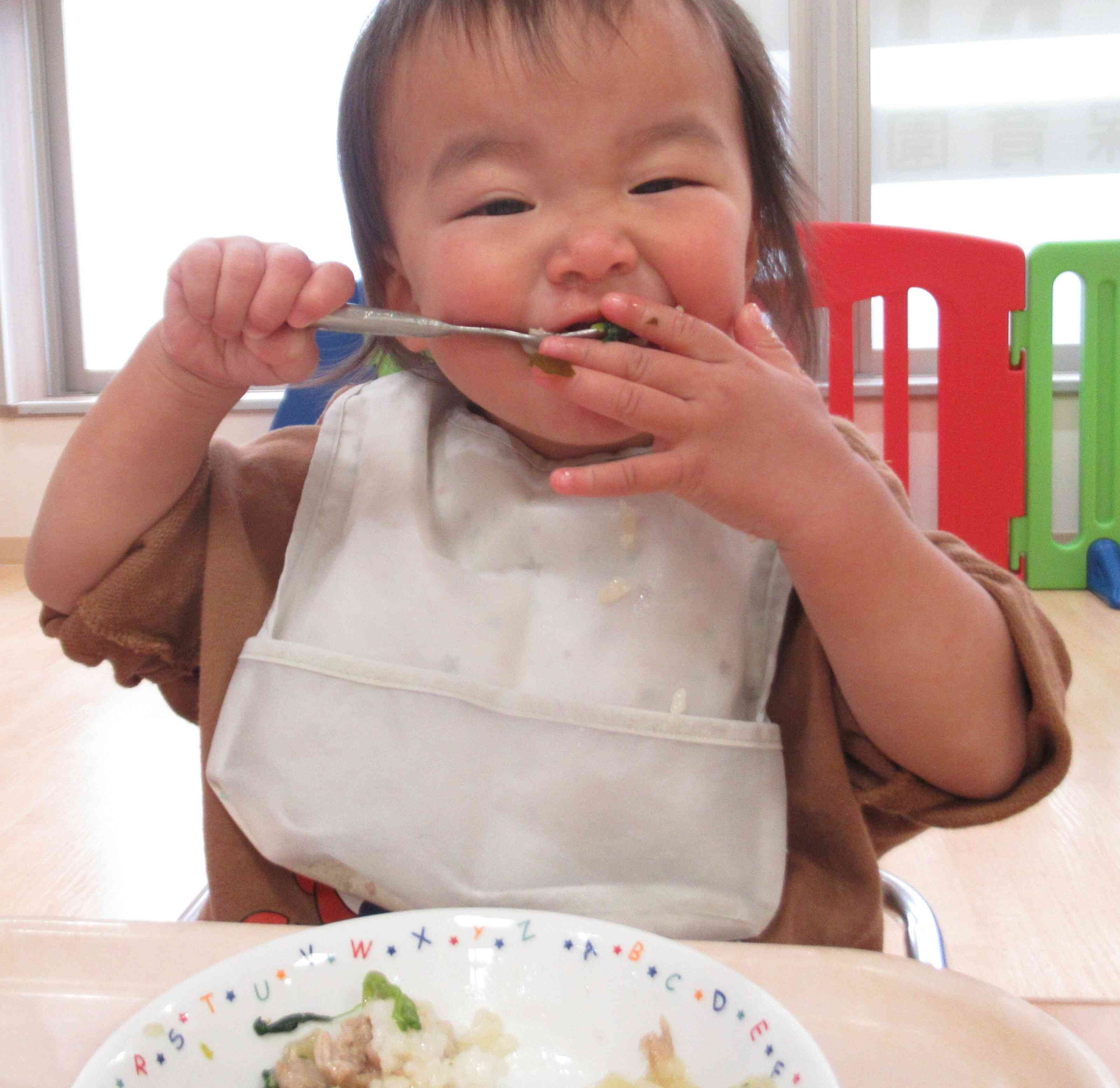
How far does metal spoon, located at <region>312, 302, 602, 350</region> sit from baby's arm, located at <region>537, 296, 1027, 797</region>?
4 centimetres

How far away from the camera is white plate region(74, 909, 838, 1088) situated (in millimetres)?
379

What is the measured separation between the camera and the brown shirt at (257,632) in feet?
2.47

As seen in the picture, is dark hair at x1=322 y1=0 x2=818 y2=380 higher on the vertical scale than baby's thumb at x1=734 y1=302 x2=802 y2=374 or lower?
higher

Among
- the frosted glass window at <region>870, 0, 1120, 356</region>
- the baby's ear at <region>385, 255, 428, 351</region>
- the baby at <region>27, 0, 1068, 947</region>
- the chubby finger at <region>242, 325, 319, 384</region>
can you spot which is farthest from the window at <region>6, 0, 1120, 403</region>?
the chubby finger at <region>242, 325, 319, 384</region>

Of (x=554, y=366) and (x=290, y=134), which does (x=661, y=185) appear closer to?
(x=554, y=366)

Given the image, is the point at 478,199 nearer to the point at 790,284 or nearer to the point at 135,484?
the point at 135,484

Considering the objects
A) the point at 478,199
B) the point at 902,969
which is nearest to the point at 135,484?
the point at 478,199

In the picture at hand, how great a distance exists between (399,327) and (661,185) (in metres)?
0.20

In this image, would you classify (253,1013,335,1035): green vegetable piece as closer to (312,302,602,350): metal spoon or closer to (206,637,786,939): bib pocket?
(206,637,786,939): bib pocket

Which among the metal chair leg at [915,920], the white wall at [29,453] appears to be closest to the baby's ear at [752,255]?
the metal chair leg at [915,920]

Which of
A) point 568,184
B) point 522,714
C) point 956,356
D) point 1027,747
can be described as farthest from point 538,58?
point 956,356

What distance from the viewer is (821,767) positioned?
0.78 meters

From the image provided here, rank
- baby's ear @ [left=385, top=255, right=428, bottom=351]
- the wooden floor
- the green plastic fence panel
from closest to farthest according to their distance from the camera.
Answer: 1. baby's ear @ [left=385, top=255, right=428, bottom=351]
2. the wooden floor
3. the green plastic fence panel

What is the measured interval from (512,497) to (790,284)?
1.25 ft
